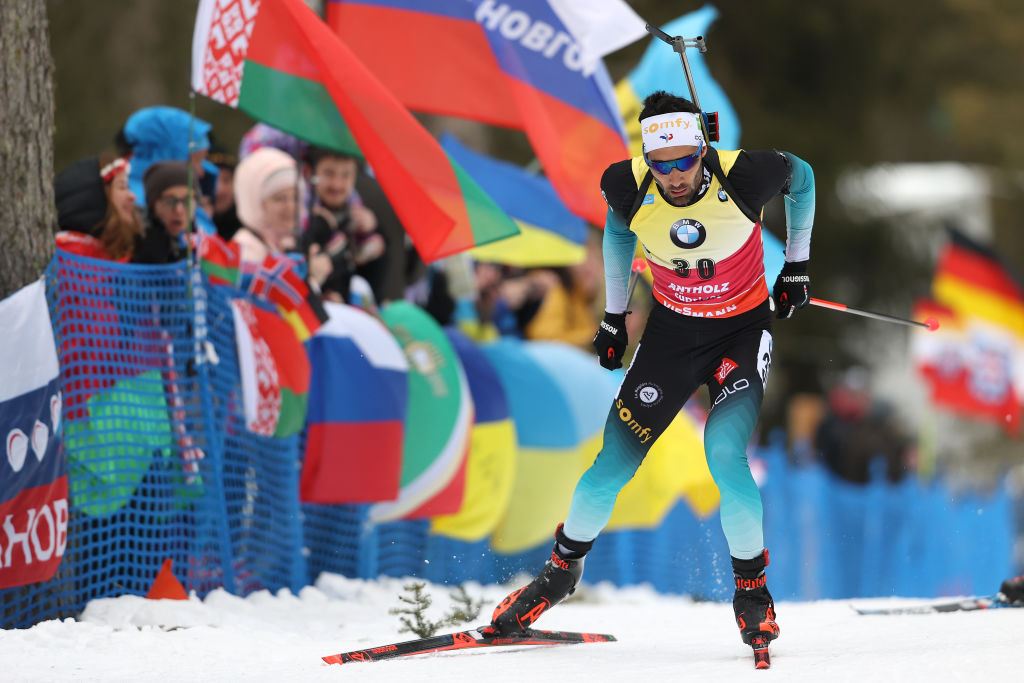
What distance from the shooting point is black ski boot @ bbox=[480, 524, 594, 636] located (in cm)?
552

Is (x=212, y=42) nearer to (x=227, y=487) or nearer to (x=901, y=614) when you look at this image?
(x=227, y=487)

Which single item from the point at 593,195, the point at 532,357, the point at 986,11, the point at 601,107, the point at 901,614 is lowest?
the point at 901,614

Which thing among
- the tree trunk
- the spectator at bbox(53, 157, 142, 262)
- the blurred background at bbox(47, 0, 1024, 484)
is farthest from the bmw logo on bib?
the blurred background at bbox(47, 0, 1024, 484)

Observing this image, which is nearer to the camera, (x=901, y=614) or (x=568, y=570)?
(x=568, y=570)

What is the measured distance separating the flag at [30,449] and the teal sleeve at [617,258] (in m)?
2.26

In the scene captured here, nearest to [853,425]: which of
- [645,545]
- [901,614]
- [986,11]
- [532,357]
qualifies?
[645,545]

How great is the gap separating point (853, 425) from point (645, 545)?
451cm

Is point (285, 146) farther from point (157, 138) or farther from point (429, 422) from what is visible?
point (429, 422)

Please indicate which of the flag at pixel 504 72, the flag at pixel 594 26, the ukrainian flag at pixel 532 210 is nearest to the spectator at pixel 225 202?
the flag at pixel 504 72

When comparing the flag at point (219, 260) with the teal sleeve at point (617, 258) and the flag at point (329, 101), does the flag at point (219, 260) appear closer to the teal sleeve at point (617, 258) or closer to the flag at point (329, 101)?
the flag at point (329, 101)

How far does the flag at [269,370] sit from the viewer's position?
692 centimetres

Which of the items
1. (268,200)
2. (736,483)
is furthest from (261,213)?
(736,483)

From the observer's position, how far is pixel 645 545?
35.9 ft

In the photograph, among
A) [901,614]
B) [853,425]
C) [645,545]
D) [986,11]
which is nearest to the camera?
[901,614]
